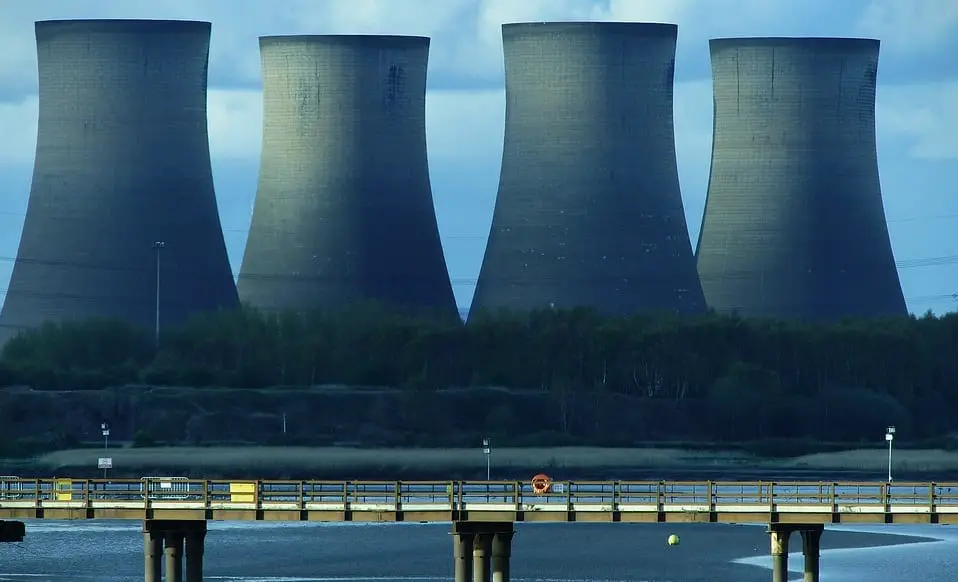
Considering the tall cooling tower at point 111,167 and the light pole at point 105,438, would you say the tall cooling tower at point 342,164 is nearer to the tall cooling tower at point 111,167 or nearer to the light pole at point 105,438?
the tall cooling tower at point 111,167

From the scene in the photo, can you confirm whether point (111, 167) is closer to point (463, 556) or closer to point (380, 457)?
point (380, 457)

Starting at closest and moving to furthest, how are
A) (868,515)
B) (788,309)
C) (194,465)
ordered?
1. (868,515)
2. (194,465)
3. (788,309)

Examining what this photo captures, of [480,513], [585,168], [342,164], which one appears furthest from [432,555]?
[342,164]

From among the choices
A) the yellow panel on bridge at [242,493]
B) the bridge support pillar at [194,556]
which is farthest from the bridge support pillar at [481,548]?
the bridge support pillar at [194,556]

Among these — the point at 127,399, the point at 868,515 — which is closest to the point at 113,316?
the point at 127,399

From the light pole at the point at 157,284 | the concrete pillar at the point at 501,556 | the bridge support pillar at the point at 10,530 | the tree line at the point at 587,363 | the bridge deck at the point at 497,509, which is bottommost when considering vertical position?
the concrete pillar at the point at 501,556

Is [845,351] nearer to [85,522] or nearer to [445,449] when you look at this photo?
[445,449]
